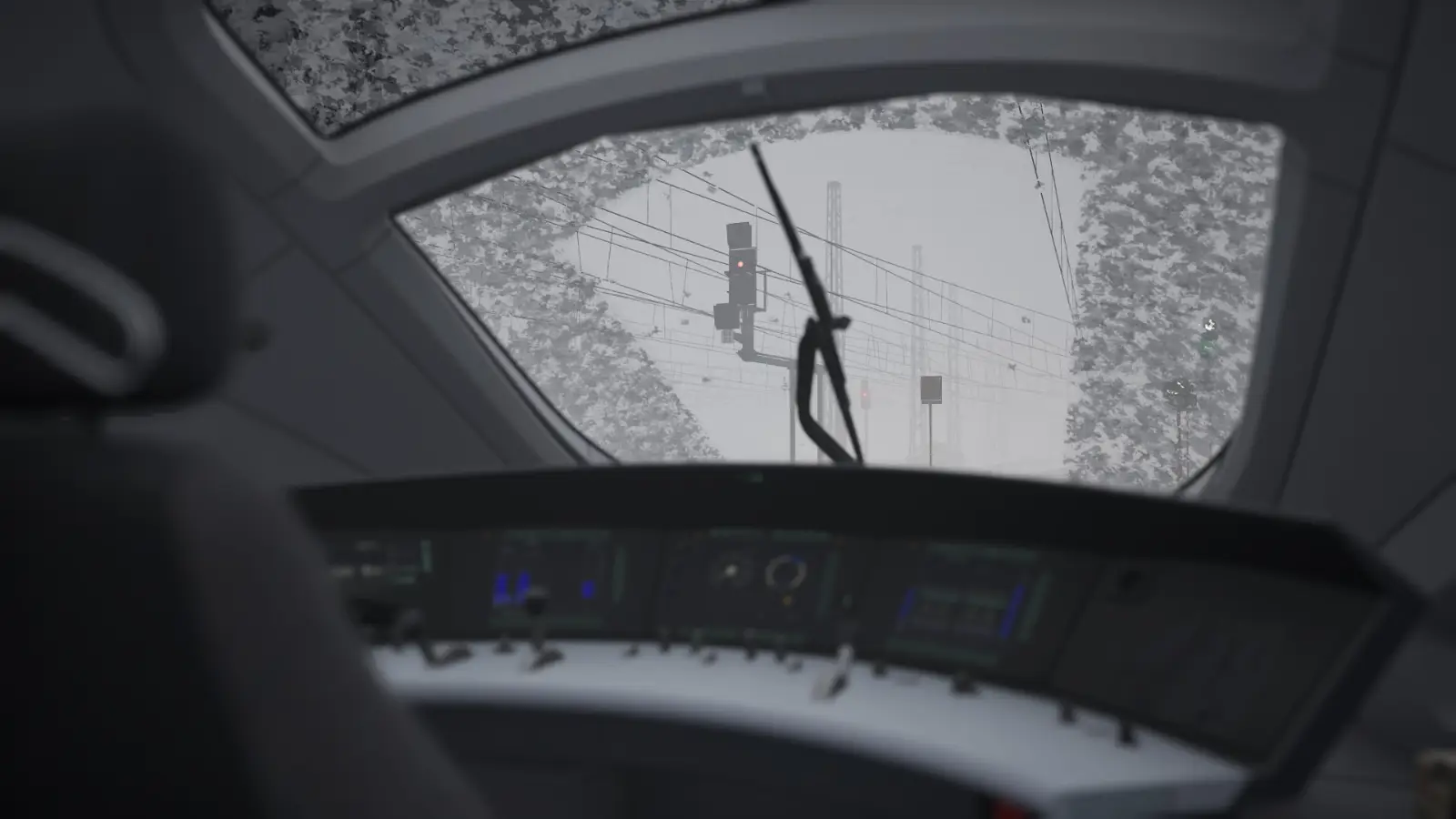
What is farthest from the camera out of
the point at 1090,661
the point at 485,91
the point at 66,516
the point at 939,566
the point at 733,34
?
the point at 485,91

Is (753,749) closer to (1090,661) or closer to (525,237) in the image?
(1090,661)

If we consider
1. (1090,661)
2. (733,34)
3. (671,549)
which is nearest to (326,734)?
(1090,661)

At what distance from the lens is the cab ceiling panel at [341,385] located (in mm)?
4125

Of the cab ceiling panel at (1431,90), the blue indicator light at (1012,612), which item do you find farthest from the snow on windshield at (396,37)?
the blue indicator light at (1012,612)

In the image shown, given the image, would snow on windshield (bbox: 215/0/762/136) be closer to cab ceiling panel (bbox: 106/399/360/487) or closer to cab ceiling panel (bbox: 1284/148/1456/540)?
cab ceiling panel (bbox: 106/399/360/487)

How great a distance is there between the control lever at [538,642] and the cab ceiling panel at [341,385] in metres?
2.21

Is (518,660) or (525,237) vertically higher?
(525,237)

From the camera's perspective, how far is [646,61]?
3578 millimetres

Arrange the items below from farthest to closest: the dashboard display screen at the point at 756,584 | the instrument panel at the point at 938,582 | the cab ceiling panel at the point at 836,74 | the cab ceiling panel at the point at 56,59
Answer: the cab ceiling panel at the point at 56,59 < the cab ceiling panel at the point at 836,74 < the dashboard display screen at the point at 756,584 < the instrument panel at the point at 938,582

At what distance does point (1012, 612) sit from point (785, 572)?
0.50m

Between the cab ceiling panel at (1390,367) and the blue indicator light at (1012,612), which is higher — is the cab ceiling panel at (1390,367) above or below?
above

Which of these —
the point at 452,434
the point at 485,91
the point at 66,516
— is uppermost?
the point at 485,91

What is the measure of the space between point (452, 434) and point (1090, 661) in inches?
135

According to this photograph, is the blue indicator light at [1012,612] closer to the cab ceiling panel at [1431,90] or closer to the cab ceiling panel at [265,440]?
the cab ceiling panel at [1431,90]
